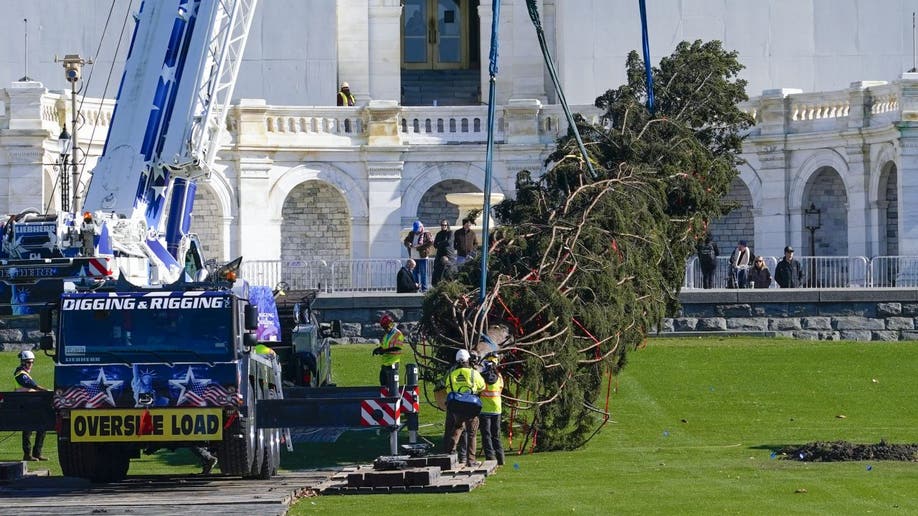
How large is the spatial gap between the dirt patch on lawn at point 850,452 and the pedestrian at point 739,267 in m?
19.1

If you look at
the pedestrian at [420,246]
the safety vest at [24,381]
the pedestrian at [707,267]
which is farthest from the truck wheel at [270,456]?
the pedestrian at [707,267]

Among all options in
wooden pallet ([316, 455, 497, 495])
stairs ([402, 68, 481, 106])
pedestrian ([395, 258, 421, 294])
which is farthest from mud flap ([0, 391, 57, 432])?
stairs ([402, 68, 481, 106])

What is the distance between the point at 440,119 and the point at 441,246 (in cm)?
1023

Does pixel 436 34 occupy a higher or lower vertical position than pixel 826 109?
higher

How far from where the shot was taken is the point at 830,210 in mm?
51000

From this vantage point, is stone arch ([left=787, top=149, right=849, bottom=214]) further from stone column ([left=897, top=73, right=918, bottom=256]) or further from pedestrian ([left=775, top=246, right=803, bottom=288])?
pedestrian ([left=775, top=246, right=803, bottom=288])

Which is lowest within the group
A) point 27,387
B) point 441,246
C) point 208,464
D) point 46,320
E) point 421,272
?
point 208,464

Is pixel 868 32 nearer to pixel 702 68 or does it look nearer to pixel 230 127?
pixel 230 127

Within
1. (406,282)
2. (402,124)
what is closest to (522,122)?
(402,124)

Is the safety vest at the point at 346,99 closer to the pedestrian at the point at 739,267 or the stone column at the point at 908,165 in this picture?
the pedestrian at the point at 739,267

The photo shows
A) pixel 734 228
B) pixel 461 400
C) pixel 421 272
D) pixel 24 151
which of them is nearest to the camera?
pixel 461 400

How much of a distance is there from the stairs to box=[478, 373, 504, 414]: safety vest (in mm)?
33153

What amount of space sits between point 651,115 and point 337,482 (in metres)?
12.4

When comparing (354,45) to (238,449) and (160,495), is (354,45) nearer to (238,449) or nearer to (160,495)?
(238,449)
